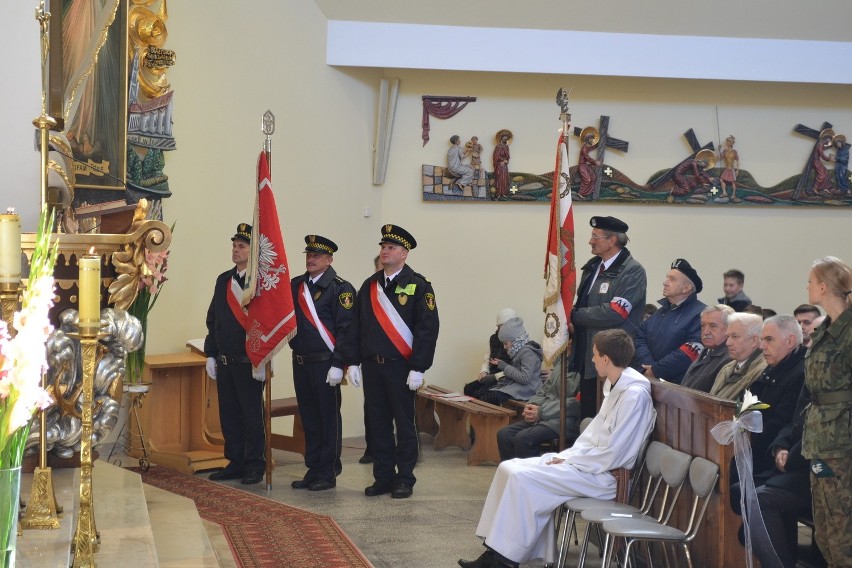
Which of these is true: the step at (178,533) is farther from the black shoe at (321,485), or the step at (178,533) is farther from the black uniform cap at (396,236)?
the black uniform cap at (396,236)

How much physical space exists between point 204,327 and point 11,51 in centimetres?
407

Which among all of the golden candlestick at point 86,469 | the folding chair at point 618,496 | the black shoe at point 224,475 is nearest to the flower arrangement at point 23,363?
the golden candlestick at point 86,469

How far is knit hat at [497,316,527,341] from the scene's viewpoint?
9.09 metres

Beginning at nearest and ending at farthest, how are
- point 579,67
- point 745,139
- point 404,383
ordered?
point 404,383
point 579,67
point 745,139

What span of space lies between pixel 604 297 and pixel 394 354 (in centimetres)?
145

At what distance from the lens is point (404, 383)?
7023 millimetres

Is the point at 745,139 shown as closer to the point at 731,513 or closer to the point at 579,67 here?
the point at 579,67

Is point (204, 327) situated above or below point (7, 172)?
below

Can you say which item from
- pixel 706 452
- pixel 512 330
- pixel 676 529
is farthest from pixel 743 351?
pixel 512 330

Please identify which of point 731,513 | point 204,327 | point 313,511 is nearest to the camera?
point 731,513

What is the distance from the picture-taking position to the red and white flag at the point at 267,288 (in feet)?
22.9

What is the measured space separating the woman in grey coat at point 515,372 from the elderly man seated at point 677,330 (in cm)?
217

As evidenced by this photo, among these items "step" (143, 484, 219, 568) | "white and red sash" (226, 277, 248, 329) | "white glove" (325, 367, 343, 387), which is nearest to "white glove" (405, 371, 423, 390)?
"white glove" (325, 367, 343, 387)

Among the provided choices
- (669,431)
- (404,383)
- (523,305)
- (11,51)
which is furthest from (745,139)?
(11,51)
